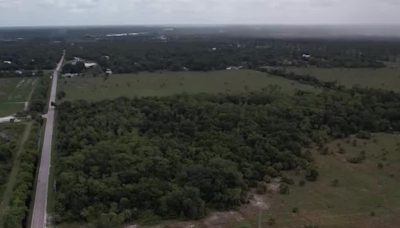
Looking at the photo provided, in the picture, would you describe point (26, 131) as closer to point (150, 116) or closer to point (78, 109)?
point (78, 109)

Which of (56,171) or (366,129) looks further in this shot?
(366,129)

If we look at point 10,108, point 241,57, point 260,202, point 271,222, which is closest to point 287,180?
point 260,202

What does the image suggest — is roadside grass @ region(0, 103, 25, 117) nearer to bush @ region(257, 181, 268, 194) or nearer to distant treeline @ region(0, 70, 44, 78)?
distant treeline @ region(0, 70, 44, 78)

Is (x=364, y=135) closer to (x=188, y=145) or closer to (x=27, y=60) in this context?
(x=188, y=145)

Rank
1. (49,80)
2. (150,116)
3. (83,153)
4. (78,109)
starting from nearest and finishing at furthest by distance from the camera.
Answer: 1. (83,153)
2. (150,116)
3. (78,109)
4. (49,80)

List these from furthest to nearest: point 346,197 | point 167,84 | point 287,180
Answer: point 167,84
point 287,180
point 346,197

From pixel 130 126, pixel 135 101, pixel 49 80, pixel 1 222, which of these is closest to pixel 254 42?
pixel 49 80

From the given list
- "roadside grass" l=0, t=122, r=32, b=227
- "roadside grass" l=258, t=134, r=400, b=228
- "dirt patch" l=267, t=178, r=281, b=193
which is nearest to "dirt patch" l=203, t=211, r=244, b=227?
"roadside grass" l=258, t=134, r=400, b=228
